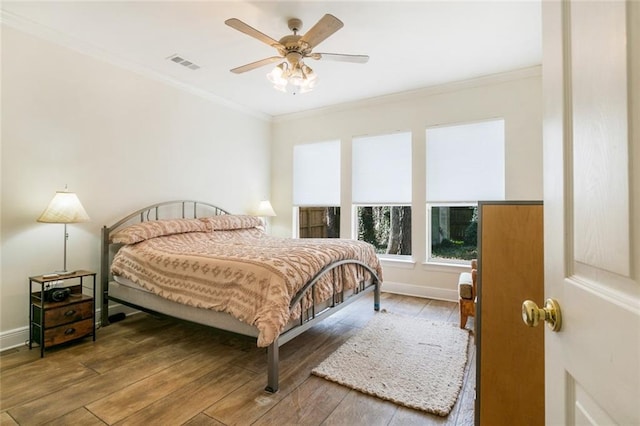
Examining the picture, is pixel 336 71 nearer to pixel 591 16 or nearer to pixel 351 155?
pixel 351 155

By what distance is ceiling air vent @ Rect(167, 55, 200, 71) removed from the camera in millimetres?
3367

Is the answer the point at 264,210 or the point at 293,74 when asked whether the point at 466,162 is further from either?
the point at 264,210

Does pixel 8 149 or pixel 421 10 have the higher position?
pixel 421 10

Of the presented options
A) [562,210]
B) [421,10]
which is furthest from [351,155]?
[562,210]

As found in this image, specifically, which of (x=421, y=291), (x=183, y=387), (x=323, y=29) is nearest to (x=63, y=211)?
(x=183, y=387)

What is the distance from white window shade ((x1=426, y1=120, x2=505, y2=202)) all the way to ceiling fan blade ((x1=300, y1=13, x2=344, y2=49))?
2.41 meters

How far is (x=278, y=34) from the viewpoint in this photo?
294 cm

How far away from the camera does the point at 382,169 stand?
4.57 meters

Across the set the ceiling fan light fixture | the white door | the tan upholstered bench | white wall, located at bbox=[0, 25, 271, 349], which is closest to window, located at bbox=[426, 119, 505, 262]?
the tan upholstered bench

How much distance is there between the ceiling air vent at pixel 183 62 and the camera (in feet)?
Answer: 11.0

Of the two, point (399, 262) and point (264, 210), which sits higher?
point (264, 210)

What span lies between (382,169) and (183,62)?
2.92 m

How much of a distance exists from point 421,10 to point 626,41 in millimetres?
2501

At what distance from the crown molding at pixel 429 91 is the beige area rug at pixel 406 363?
2968 mm
